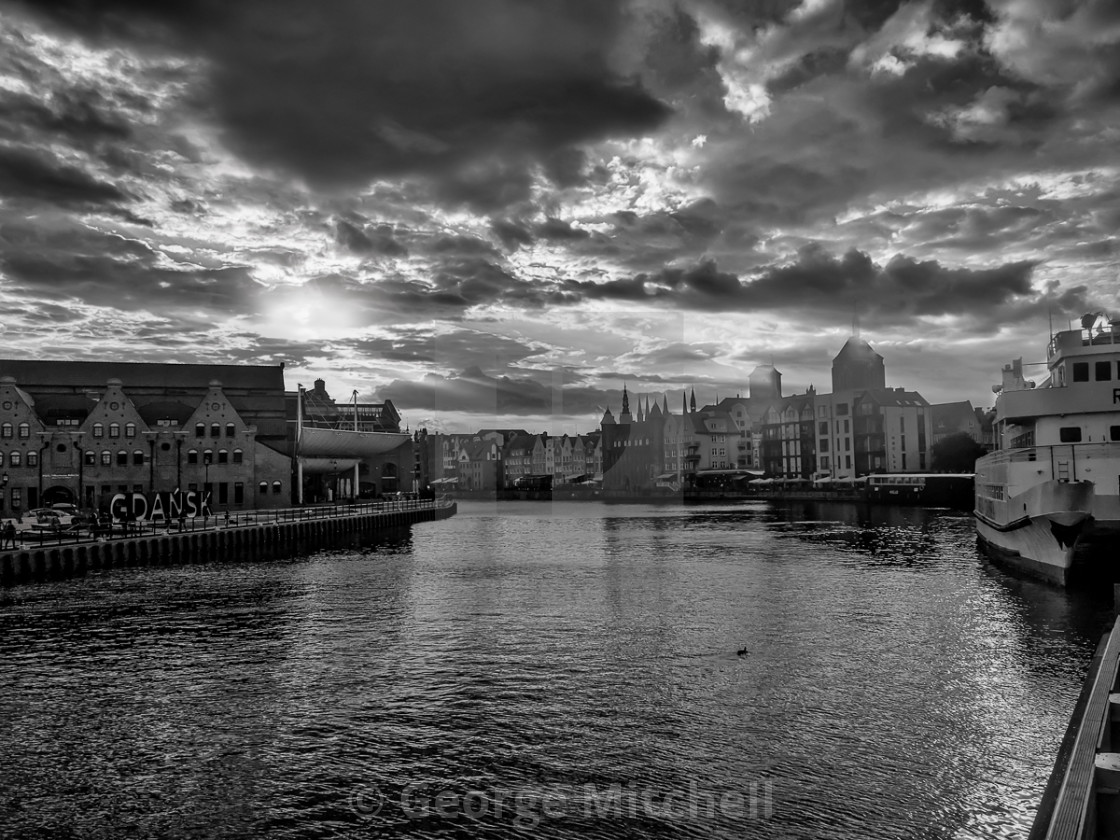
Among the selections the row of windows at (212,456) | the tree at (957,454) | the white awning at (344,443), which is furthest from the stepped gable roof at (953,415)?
the row of windows at (212,456)

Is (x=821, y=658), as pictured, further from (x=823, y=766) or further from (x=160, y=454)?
(x=160, y=454)

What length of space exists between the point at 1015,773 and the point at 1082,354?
1147 inches

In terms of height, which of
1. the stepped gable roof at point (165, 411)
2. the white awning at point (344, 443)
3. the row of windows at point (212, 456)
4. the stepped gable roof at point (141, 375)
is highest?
the stepped gable roof at point (141, 375)

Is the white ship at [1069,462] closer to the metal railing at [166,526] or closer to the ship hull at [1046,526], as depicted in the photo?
the ship hull at [1046,526]

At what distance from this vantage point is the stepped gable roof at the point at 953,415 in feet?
523

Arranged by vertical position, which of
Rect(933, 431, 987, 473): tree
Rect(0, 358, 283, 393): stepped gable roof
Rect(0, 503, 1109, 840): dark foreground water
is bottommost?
Rect(0, 503, 1109, 840): dark foreground water

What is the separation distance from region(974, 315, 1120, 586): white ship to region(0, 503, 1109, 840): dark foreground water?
2.28 m

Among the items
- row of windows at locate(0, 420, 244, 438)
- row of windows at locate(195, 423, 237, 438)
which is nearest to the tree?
row of windows at locate(195, 423, 237, 438)

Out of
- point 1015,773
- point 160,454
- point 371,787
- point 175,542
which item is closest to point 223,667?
point 371,787

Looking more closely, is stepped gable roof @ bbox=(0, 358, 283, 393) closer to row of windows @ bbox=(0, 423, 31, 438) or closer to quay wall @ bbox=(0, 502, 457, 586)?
row of windows @ bbox=(0, 423, 31, 438)

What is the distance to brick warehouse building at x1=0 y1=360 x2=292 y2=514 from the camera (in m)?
86.0

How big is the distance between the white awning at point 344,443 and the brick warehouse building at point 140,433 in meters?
9.01

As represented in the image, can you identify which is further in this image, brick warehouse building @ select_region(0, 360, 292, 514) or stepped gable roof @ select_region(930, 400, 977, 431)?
stepped gable roof @ select_region(930, 400, 977, 431)

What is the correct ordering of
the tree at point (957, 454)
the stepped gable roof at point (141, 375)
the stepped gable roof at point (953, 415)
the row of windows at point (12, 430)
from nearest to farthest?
the row of windows at point (12, 430), the stepped gable roof at point (141, 375), the tree at point (957, 454), the stepped gable roof at point (953, 415)
